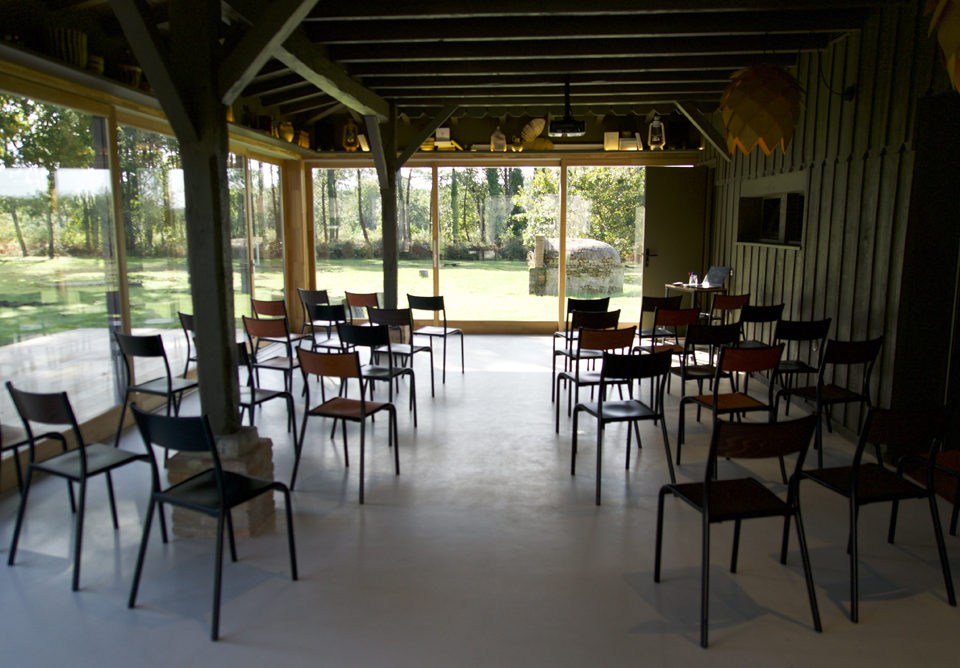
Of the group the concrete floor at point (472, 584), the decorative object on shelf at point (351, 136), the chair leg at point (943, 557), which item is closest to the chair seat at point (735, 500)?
the concrete floor at point (472, 584)

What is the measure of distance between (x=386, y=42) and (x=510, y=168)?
477cm

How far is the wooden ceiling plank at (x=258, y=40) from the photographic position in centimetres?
345

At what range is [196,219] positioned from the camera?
3.49 metres

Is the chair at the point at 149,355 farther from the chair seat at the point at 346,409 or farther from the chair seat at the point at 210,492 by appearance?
the chair seat at the point at 210,492

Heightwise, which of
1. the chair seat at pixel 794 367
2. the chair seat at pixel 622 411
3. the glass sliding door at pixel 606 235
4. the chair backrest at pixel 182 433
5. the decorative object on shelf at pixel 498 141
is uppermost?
the decorative object on shelf at pixel 498 141

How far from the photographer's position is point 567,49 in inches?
230

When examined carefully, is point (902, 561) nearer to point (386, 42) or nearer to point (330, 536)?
point (330, 536)

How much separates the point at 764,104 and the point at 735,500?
2.39 metres

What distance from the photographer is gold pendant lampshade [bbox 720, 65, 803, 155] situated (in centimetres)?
394

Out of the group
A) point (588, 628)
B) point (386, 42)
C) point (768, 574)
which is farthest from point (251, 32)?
point (768, 574)

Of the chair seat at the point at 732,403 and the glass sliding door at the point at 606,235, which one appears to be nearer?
the chair seat at the point at 732,403

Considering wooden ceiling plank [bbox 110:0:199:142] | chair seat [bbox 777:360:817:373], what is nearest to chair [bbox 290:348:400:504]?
wooden ceiling plank [bbox 110:0:199:142]

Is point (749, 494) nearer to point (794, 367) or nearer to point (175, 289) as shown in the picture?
point (794, 367)

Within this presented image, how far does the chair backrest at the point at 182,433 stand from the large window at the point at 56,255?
2.18 m
